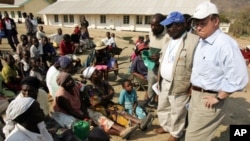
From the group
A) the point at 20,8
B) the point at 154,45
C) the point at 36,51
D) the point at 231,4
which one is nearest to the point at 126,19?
the point at 20,8

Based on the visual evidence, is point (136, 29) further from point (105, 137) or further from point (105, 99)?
point (105, 137)

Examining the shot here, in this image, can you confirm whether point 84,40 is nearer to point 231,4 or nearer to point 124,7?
point 124,7

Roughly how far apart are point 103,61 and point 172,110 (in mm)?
3845

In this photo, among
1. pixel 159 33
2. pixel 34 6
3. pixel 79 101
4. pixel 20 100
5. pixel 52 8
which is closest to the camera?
pixel 20 100

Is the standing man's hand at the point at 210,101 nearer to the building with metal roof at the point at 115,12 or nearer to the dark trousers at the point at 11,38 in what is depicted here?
Answer: the dark trousers at the point at 11,38

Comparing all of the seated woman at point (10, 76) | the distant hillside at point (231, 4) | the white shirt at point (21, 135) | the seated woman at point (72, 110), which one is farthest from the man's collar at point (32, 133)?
the distant hillside at point (231, 4)

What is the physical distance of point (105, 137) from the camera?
2676 millimetres

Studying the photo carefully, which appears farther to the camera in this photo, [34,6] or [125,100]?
[34,6]

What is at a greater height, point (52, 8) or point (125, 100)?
point (52, 8)

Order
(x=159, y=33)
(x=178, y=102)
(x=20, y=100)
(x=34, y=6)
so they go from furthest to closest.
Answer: (x=34, y=6)
(x=159, y=33)
(x=178, y=102)
(x=20, y=100)

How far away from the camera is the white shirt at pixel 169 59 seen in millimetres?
3596

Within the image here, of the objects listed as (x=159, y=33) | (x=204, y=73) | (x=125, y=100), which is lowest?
(x=125, y=100)

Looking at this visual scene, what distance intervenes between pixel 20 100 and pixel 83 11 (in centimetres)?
2686

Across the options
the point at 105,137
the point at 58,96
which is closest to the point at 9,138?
the point at 105,137
